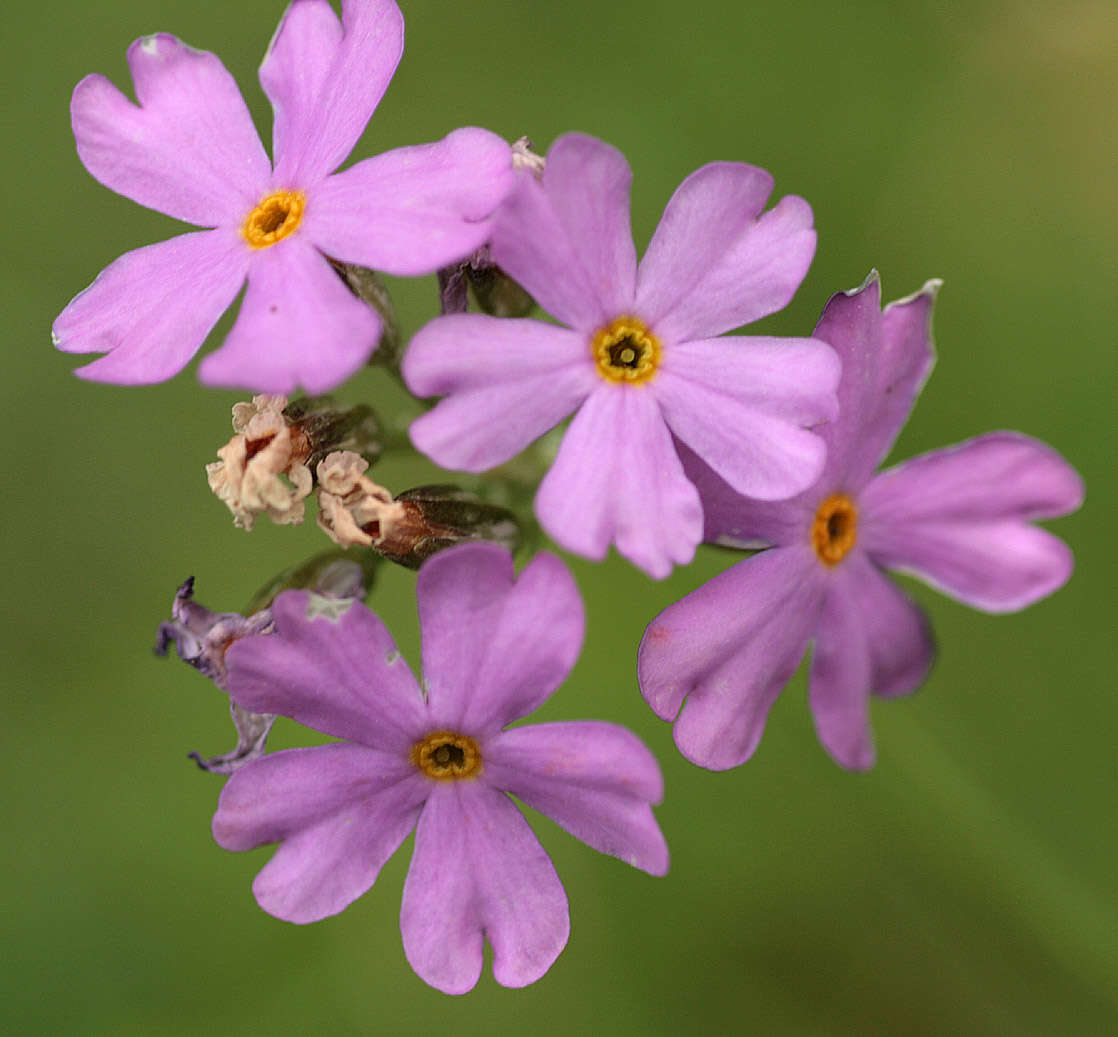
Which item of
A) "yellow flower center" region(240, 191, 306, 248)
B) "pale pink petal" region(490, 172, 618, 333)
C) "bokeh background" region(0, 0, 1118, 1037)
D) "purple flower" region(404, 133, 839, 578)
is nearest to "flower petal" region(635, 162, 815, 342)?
"purple flower" region(404, 133, 839, 578)

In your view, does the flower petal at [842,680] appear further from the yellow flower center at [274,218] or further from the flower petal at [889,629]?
the yellow flower center at [274,218]

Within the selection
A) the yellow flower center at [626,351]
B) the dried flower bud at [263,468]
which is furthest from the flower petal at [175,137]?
the yellow flower center at [626,351]

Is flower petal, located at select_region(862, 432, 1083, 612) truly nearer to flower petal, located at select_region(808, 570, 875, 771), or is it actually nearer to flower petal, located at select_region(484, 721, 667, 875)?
flower petal, located at select_region(808, 570, 875, 771)

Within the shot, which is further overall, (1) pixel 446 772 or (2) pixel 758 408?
(1) pixel 446 772

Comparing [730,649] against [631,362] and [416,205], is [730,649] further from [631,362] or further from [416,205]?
[416,205]

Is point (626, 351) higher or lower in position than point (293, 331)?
higher

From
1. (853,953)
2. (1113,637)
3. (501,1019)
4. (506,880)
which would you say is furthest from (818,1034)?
(506,880)

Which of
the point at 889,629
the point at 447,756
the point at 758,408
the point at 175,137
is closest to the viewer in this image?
the point at 758,408

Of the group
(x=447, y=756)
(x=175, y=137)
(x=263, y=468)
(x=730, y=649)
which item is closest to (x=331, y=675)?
(x=447, y=756)
